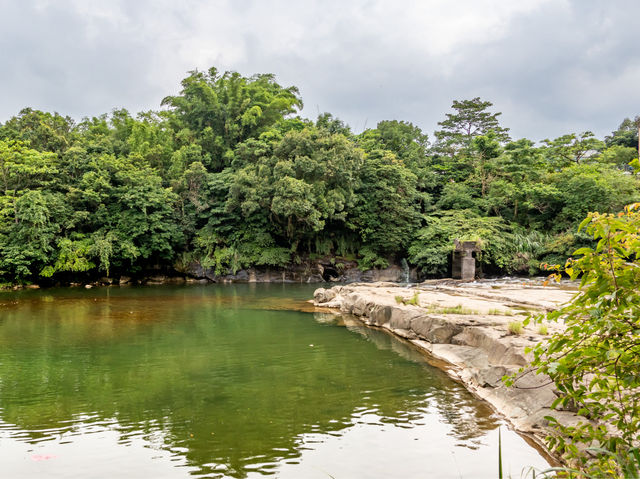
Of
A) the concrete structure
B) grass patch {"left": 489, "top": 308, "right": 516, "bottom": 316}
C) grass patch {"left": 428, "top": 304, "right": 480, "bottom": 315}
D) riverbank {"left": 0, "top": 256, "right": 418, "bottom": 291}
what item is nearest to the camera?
grass patch {"left": 489, "top": 308, "right": 516, "bottom": 316}

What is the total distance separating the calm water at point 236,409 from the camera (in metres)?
4.05

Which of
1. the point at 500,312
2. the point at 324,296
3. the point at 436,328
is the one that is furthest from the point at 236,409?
the point at 324,296

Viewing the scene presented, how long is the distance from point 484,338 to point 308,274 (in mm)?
19558

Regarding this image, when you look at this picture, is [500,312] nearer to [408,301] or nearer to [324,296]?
[408,301]

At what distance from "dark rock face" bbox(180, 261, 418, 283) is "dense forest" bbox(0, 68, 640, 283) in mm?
531

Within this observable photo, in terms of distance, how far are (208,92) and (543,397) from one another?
95.2 feet

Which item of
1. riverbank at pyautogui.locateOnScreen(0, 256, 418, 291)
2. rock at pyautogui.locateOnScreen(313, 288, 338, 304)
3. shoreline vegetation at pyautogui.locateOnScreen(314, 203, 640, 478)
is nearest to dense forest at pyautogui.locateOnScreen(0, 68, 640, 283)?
riverbank at pyautogui.locateOnScreen(0, 256, 418, 291)

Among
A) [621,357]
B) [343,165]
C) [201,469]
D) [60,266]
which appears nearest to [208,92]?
[343,165]

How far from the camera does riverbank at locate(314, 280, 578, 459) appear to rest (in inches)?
195

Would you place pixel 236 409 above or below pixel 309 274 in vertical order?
below

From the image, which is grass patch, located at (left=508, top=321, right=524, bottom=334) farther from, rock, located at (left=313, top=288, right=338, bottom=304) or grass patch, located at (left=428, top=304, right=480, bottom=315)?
rock, located at (left=313, top=288, right=338, bottom=304)

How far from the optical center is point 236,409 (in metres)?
→ 5.37

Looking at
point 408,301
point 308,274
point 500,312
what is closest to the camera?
point 500,312

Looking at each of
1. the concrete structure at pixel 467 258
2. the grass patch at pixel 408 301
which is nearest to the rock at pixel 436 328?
the grass patch at pixel 408 301
